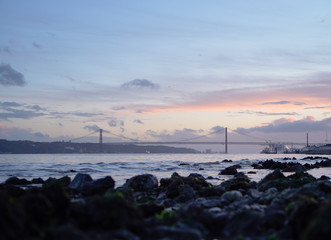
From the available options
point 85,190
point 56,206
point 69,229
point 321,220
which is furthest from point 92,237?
point 85,190

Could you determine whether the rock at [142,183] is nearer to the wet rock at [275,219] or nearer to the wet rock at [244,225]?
the wet rock at [244,225]

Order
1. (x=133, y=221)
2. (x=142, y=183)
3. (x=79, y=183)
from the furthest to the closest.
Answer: (x=142, y=183), (x=79, y=183), (x=133, y=221)

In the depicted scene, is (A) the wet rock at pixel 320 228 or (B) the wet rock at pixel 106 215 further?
(B) the wet rock at pixel 106 215

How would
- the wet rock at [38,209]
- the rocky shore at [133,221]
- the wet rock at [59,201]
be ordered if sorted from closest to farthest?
the rocky shore at [133,221] < the wet rock at [38,209] < the wet rock at [59,201]

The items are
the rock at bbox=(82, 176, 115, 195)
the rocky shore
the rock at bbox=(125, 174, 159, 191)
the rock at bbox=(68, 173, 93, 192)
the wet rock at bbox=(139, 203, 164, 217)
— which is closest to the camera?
A: the rocky shore

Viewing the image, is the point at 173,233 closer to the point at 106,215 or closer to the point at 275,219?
the point at 106,215

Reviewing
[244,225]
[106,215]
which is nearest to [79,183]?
[106,215]

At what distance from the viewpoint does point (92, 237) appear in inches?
210

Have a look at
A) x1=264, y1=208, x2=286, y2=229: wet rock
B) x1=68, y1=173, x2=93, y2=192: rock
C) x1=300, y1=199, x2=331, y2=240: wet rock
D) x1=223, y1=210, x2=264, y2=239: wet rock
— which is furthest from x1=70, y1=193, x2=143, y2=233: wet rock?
x1=68, y1=173, x2=93, y2=192: rock

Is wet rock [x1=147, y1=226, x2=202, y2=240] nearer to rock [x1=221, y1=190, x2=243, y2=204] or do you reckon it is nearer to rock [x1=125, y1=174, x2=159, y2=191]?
rock [x1=221, y1=190, x2=243, y2=204]

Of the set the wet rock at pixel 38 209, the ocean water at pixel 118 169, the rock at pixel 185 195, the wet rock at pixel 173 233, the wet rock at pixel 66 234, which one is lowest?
the ocean water at pixel 118 169

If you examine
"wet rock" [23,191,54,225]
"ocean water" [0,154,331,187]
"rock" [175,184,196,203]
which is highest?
"wet rock" [23,191,54,225]

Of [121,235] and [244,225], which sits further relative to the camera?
[244,225]

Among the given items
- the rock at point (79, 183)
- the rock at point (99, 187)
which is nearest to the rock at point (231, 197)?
the rock at point (99, 187)
